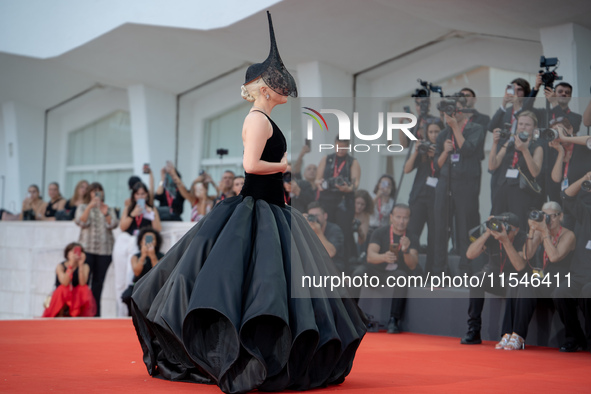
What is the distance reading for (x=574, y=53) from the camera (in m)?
6.61

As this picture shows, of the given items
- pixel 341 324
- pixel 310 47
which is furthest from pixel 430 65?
Result: pixel 341 324

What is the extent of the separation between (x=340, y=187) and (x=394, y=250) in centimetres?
66

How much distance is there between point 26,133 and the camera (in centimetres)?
1405

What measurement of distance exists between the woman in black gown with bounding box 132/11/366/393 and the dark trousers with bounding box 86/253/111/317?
15.3 ft

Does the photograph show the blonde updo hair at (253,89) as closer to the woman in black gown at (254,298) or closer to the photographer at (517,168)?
the woman in black gown at (254,298)

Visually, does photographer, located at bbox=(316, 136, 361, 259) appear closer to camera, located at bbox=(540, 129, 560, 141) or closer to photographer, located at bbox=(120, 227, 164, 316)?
camera, located at bbox=(540, 129, 560, 141)

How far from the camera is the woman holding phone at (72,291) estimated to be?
282 inches

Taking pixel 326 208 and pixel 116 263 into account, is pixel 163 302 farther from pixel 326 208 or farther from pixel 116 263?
pixel 116 263

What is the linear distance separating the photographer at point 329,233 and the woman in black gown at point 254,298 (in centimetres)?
235

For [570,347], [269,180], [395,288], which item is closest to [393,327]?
[395,288]

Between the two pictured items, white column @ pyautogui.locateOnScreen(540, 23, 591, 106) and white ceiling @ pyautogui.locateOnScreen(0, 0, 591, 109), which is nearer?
white column @ pyautogui.locateOnScreen(540, 23, 591, 106)

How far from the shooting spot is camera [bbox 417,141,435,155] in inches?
214

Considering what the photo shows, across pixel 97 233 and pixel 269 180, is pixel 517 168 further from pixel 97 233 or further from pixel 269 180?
pixel 97 233

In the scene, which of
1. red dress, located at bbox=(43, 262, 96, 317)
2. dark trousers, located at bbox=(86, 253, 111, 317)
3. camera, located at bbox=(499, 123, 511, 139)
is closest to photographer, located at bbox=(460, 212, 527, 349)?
camera, located at bbox=(499, 123, 511, 139)
